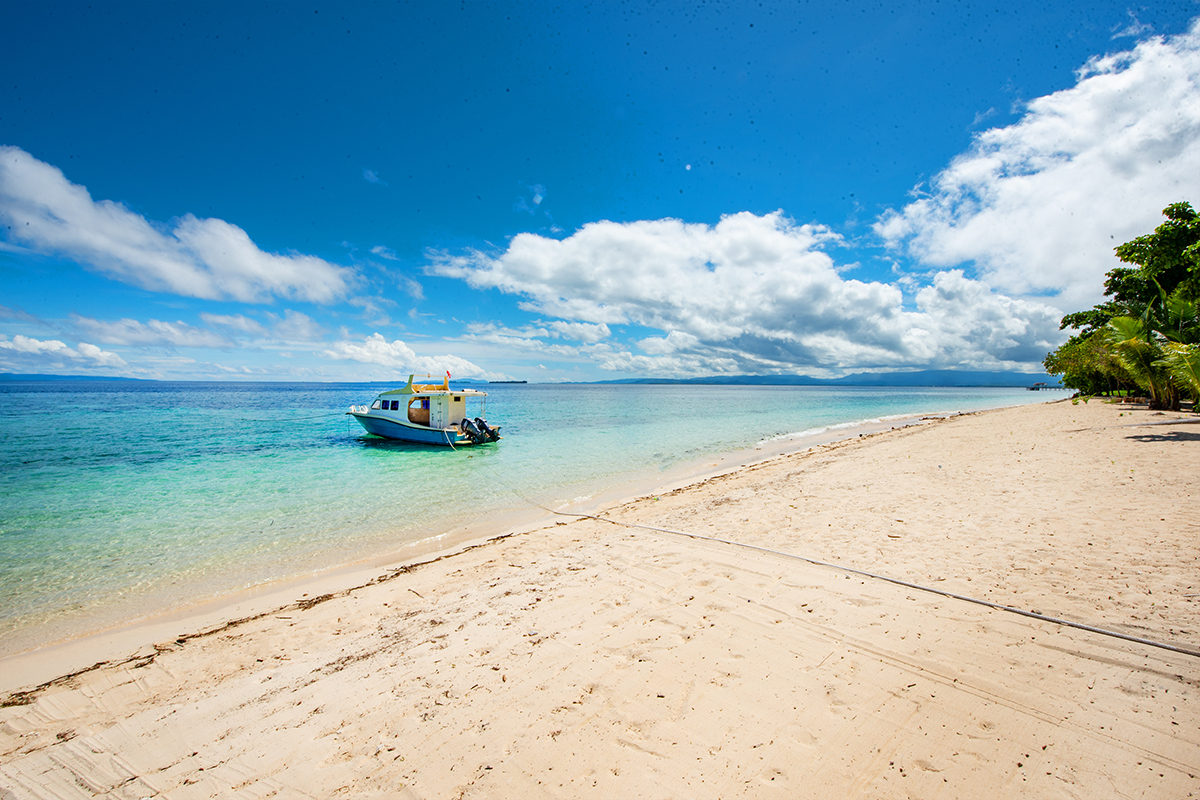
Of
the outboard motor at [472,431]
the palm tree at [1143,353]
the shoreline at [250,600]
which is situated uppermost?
the palm tree at [1143,353]

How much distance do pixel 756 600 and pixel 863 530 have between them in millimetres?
3380

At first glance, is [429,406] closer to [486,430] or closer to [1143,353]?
[486,430]

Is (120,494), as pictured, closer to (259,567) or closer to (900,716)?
(259,567)

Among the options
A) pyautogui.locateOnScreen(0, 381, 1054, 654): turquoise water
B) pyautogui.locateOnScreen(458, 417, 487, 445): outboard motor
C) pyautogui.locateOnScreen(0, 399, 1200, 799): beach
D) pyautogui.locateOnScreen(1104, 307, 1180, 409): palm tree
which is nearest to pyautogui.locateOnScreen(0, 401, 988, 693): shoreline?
pyautogui.locateOnScreen(0, 399, 1200, 799): beach

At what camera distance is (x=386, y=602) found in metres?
6.00

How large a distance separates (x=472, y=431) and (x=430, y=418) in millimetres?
2534

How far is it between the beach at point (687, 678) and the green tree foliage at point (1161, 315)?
43.7 feet

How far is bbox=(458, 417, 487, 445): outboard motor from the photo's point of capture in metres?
24.3

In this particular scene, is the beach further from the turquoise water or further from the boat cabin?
the boat cabin

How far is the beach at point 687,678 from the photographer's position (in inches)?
111

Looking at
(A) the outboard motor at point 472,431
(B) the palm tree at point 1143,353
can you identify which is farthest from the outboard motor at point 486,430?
(B) the palm tree at point 1143,353

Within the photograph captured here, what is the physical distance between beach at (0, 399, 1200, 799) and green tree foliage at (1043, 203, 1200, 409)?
1331 cm

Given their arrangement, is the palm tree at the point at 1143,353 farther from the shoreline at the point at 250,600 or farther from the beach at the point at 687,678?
the shoreline at the point at 250,600

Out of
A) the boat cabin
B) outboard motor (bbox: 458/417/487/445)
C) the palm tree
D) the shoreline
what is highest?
the palm tree
